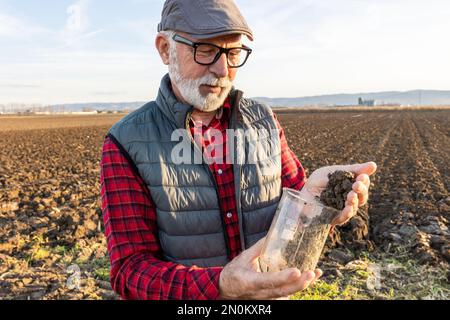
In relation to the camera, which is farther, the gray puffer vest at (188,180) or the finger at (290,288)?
the gray puffer vest at (188,180)

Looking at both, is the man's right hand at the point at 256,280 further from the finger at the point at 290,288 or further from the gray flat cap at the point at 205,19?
the gray flat cap at the point at 205,19

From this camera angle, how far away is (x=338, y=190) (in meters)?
1.99

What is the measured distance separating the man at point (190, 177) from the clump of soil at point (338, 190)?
4 centimetres

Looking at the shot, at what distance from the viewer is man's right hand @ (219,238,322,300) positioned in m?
1.73

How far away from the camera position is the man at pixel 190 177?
2055 millimetres

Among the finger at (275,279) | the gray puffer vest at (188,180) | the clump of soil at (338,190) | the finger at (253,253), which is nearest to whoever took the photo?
the finger at (275,279)

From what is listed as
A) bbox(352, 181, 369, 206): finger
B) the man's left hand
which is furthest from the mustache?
bbox(352, 181, 369, 206): finger

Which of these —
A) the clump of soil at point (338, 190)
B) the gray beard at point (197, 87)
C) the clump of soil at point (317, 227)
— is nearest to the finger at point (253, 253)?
the clump of soil at point (317, 227)

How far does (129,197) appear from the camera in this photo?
6.94 feet

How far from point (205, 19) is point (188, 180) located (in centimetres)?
75

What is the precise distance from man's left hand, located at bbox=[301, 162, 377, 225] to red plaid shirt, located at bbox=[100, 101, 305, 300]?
411mm
